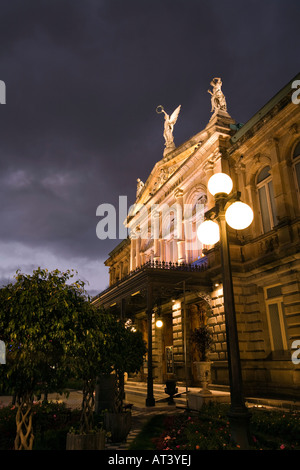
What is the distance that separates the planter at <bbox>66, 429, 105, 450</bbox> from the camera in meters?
5.96

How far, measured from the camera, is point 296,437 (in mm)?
6836

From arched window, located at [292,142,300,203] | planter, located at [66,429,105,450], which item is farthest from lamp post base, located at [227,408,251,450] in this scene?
arched window, located at [292,142,300,203]

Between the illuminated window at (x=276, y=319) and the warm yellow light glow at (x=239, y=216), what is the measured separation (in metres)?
10.8

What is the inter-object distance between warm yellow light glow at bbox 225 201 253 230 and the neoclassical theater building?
636cm

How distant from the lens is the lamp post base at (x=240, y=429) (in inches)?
201

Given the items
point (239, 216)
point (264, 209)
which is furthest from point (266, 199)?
point (239, 216)

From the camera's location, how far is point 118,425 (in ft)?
26.0

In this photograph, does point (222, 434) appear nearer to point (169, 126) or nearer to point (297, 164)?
point (297, 164)

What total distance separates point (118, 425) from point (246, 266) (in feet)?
Result: 36.7

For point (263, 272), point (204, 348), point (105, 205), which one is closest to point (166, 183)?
point (105, 205)

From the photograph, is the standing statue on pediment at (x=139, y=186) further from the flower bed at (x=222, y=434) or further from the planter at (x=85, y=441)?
the planter at (x=85, y=441)

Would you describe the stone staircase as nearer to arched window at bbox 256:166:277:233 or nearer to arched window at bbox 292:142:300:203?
arched window at bbox 256:166:277:233

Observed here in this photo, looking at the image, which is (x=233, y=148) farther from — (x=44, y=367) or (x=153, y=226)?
(x=44, y=367)

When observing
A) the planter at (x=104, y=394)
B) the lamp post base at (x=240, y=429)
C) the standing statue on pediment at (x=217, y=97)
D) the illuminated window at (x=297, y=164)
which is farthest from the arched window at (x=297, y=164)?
the lamp post base at (x=240, y=429)
